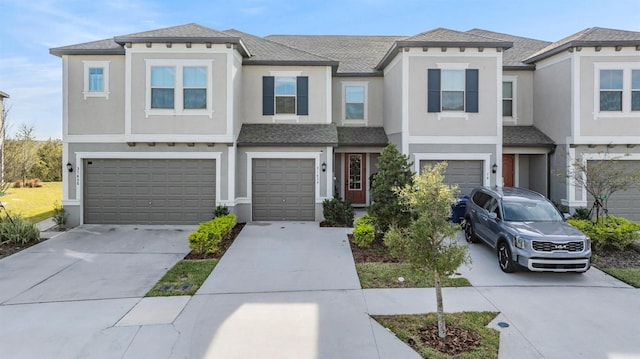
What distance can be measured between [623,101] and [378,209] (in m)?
10.4

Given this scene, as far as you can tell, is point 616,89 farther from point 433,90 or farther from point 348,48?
point 348,48

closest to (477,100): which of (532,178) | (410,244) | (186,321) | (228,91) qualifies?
(532,178)

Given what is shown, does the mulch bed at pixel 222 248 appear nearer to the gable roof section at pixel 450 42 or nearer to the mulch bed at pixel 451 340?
the mulch bed at pixel 451 340

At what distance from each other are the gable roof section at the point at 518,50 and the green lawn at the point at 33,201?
65.7 feet

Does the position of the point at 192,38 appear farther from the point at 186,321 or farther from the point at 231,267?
the point at 186,321

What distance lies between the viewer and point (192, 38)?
12.1 m

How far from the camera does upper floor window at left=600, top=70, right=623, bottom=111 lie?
1311 centimetres

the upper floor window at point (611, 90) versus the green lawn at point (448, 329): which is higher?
the upper floor window at point (611, 90)

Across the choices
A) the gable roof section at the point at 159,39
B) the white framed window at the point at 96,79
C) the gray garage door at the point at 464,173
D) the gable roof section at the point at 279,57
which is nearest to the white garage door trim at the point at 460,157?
the gray garage door at the point at 464,173

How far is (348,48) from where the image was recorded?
18672mm

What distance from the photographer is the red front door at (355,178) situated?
16516mm

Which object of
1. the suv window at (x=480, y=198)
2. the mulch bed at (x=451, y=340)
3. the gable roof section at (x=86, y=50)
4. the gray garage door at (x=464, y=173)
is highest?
the gable roof section at (x=86, y=50)

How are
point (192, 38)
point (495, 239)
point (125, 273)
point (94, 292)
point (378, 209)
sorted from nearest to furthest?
point (94, 292) → point (125, 273) → point (495, 239) → point (378, 209) → point (192, 38)

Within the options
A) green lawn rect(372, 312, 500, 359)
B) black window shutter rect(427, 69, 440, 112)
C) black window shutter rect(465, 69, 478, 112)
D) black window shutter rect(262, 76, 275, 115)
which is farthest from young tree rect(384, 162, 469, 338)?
black window shutter rect(262, 76, 275, 115)
